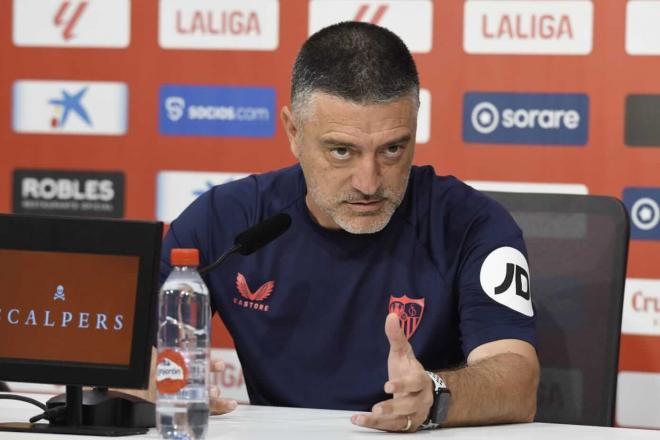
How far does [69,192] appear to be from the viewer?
303cm

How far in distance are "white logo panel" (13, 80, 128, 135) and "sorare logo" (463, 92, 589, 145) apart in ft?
3.04

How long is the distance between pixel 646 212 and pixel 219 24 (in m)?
1.16

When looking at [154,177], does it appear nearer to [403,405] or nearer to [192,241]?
[192,241]

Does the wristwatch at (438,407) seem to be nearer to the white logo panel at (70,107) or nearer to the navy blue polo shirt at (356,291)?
the navy blue polo shirt at (356,291)

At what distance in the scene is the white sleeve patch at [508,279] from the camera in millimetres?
1828

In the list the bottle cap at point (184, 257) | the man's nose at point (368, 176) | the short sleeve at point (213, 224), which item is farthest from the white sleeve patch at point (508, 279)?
the bottle cap at point (184, 257)

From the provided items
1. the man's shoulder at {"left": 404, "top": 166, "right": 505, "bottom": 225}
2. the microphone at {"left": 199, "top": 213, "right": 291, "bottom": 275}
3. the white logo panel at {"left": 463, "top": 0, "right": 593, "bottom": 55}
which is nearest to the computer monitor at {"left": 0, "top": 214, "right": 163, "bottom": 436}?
the microphone at {"left": 199, "top": 213, "right": 291, "bottom": 275}

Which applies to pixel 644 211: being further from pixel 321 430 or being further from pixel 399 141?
pixel 321 430

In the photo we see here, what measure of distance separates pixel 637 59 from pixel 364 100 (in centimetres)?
105

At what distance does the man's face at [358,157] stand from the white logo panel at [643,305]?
97 centimetres

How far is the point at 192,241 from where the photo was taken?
203 cm

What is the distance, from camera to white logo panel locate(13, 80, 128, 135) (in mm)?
3002

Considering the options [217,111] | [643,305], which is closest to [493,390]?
[643,305]

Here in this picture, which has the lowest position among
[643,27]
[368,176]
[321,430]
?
[321,430]
